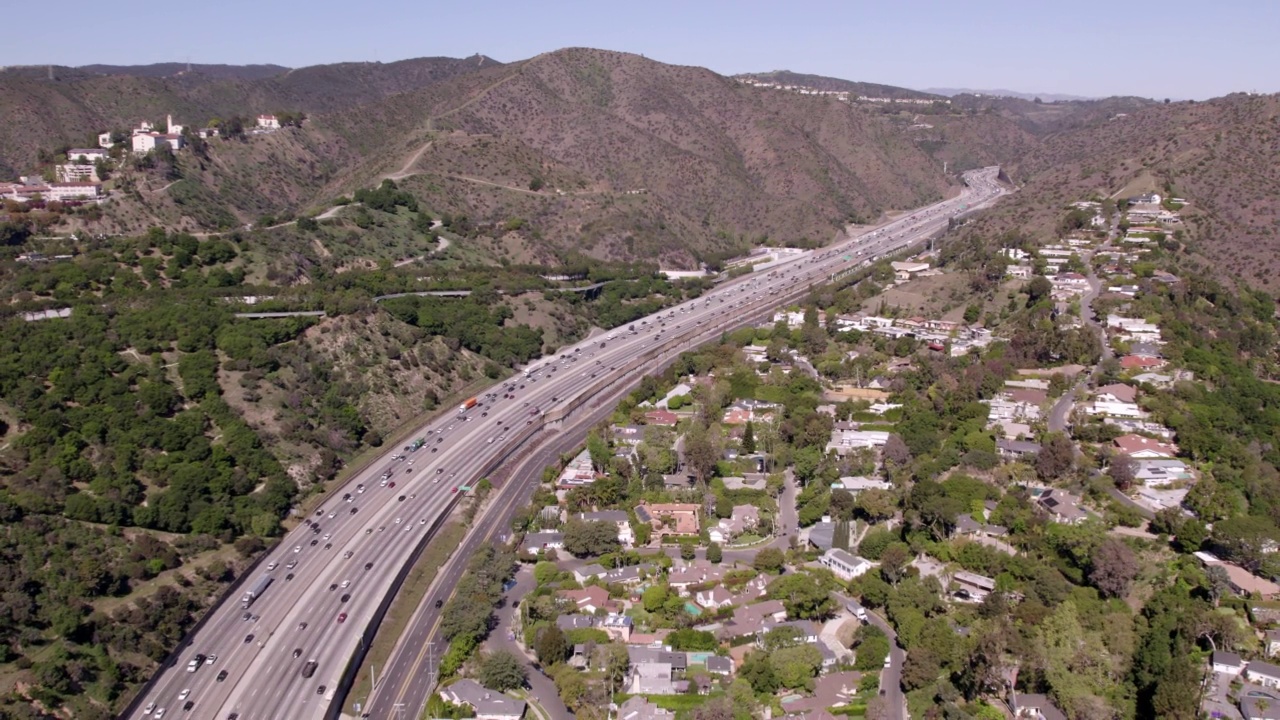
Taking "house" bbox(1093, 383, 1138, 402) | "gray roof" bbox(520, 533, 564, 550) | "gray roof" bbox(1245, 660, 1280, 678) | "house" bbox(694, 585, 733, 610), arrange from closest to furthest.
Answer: "gray roof" bbox(1245, 660, 1280, 678) → "house" bbox(694, 585, 733, 610) → "gray roof" bbox(520, 533, 564, 550) → "house" bbox(1093, 383, 1138, 402)

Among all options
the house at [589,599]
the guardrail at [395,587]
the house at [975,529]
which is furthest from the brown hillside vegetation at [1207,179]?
→ the house at [589,599]

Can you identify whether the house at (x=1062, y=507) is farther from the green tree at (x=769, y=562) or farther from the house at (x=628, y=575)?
the house at (x=628, y=575)

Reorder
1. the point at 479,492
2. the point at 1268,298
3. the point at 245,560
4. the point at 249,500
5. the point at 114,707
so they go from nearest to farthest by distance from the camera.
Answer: the point at 114,707
the point at 245,560
the point at 249,500
the point at 479,492
the point at 1268,298

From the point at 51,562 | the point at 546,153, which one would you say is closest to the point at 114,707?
the point at 51,562

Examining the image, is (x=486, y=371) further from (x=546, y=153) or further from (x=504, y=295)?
(x=546, y=153)

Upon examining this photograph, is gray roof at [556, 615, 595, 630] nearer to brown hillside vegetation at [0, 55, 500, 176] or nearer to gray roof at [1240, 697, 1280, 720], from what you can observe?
gray roof at [1240, 697, 1280, 720]

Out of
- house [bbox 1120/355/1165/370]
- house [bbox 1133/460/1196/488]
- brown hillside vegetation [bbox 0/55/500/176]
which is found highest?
brown hillside vegetation [bbox 0/55/500/176]

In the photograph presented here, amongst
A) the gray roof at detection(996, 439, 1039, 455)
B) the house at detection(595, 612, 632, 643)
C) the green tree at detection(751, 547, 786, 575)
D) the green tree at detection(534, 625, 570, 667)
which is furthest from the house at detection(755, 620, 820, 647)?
the gray roof at detection(996, 439, 1039, 455)
